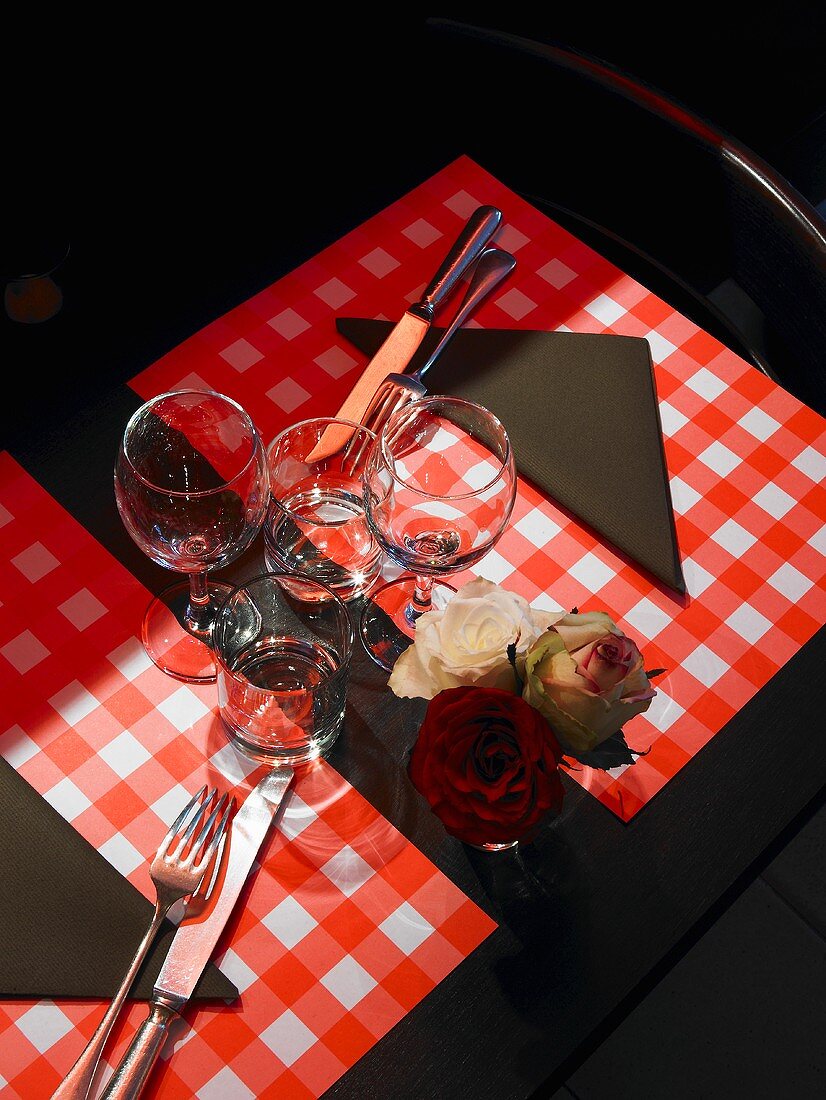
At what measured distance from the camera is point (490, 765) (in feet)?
2.53

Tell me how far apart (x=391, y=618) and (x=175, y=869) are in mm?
→ 296

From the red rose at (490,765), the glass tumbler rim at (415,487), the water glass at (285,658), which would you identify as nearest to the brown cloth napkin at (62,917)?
the water glass at (285,658)

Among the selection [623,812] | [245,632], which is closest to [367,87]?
[245,632]

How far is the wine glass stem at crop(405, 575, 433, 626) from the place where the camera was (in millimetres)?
1047

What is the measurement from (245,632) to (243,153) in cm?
97

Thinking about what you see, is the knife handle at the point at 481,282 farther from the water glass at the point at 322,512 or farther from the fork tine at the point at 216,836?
the fork tine at the point at 216,836

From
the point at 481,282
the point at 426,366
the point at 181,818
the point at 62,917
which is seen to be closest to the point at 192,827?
the point at 181,818

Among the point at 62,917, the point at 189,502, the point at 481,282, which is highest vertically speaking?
the point at 481,282

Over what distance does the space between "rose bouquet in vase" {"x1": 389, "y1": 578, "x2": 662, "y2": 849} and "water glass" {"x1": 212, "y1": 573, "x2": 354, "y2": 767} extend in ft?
0.37

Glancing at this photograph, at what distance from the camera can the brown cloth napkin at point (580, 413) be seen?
1.10m

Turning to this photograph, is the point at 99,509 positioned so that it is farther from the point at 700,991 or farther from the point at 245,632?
the point at 700,991

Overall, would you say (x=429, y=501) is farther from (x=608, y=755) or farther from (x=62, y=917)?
(x=62, y=917)

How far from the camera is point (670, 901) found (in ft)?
3.06

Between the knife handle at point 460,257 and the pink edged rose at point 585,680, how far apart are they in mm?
496
